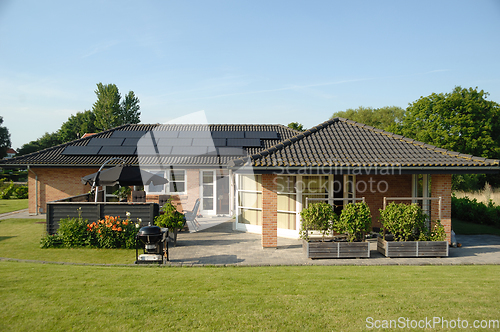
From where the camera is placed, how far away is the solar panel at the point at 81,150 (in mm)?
16922

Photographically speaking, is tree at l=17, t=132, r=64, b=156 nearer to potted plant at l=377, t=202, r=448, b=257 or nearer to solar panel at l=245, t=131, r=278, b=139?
solar panel at l=245, t=131, r=278, b=139

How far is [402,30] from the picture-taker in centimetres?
1408

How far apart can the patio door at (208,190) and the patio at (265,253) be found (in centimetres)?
449

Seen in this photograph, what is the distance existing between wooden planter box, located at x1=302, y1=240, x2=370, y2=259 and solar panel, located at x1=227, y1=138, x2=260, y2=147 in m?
10.2

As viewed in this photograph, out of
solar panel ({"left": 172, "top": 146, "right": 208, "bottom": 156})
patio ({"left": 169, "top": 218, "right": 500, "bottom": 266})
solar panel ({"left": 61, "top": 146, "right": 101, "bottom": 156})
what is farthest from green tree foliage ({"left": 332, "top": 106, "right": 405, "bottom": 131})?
patio ({"left": 169, "top": 218, "right": 500, "bottom": 266})

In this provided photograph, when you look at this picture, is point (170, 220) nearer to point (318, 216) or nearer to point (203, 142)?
point (318, 216)

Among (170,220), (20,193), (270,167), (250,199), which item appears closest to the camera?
(270,167)

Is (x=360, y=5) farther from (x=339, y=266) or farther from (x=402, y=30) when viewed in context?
(x=339, y=266)

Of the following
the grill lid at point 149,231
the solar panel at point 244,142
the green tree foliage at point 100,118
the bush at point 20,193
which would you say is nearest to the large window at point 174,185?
the solar panel at point 244,142

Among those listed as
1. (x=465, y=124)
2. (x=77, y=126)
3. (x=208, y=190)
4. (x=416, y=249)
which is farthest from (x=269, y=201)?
(x=77, y=126)

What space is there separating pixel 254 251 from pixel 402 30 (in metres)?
12.4

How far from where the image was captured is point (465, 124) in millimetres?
35406

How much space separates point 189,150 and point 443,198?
12491 mm

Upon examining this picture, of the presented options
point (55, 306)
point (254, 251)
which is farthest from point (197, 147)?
point (55, 306)
